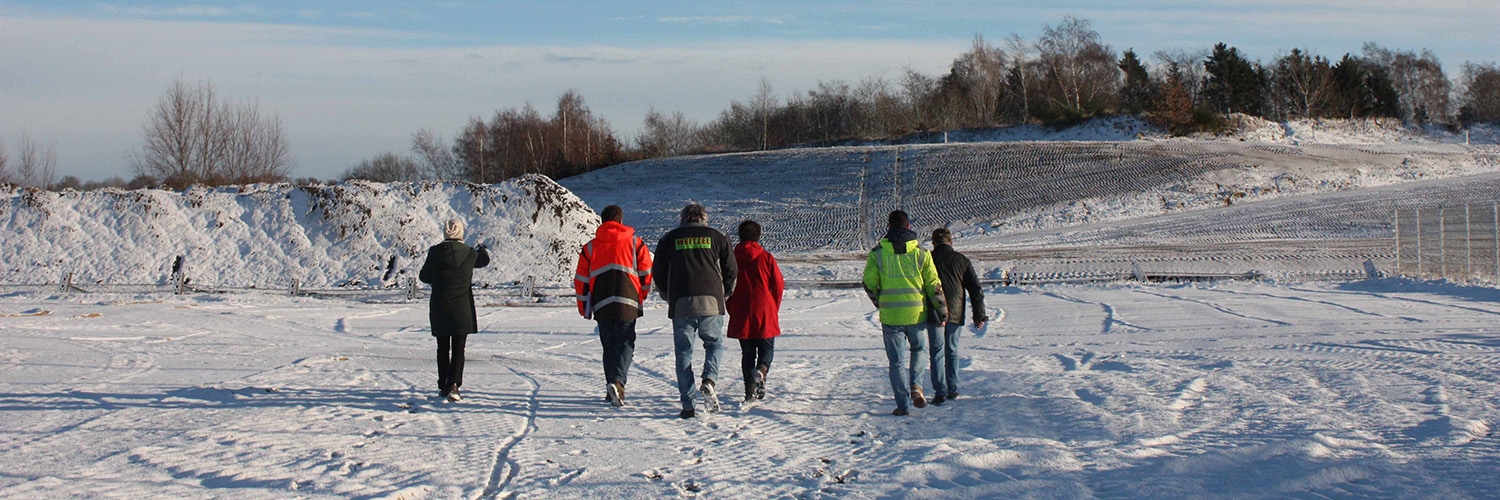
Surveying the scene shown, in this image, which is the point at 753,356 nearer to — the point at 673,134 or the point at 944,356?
the point at 944,356

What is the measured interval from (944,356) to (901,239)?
3.57 ft

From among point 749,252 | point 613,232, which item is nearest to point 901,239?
point 749,252

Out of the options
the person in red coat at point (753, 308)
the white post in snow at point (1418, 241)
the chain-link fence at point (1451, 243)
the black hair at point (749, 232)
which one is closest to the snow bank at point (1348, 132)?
the chain-link fence at point (1451, 243)

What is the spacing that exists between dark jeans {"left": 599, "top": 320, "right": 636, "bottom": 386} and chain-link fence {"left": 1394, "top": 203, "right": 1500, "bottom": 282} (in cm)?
1842

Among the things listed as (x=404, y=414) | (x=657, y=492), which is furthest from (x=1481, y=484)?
(x=404, y=414)

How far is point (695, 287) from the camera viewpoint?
7.57 m

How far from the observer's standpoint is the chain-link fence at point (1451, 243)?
791 inches

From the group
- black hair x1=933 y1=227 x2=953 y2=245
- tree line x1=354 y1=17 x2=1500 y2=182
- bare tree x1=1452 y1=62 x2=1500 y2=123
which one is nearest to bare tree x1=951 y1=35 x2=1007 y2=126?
tree line x1=354 y1=17 x2=1500 y2=182

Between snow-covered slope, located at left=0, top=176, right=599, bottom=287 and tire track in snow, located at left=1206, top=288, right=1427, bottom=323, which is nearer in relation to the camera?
tire track in snow, located at left=1206, top=288, right=1427, bottom=323

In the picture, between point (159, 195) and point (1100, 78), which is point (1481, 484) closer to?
point (159, 195)

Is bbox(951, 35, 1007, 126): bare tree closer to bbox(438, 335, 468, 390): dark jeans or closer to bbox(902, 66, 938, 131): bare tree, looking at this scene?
bbox(902, 66, 938, 131): bare tree

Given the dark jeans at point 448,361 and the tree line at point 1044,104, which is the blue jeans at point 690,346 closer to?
the dark jeans at point 448,361

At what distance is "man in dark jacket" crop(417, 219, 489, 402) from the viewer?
27.0 feet

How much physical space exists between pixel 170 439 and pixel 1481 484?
23.6 ft
